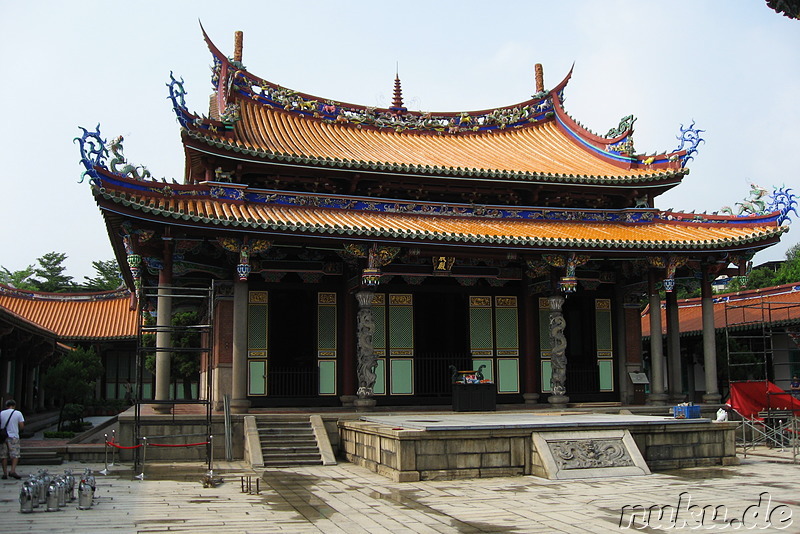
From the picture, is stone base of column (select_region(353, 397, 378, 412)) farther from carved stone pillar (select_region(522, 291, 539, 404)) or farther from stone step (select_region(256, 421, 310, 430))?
carved stone pillar (select_region(522, 291, 539, 404))

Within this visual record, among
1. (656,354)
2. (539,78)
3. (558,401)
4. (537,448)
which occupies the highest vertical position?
(539,78)

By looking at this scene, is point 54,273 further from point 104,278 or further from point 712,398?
point 712,398

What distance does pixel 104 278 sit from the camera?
70.7 metres

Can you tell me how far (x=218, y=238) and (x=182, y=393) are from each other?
24.3m

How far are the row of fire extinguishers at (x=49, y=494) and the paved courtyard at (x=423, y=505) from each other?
0.13 meters

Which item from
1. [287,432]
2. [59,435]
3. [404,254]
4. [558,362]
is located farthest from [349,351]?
[59,435]

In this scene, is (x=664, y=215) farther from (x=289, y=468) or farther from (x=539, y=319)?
(x=289, y=468)

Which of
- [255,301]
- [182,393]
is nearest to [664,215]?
[255,301]

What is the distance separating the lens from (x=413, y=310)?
20.8 metres

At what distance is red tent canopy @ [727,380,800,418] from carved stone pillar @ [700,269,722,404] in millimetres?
919

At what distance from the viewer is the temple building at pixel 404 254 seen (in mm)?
18062

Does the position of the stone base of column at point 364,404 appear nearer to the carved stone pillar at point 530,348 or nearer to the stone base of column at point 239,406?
the stone base of column at point 239,406

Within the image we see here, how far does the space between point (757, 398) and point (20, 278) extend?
2464 inches

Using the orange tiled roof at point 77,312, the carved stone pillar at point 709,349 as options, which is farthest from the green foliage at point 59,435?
the carved stone pillar at point 709,349
